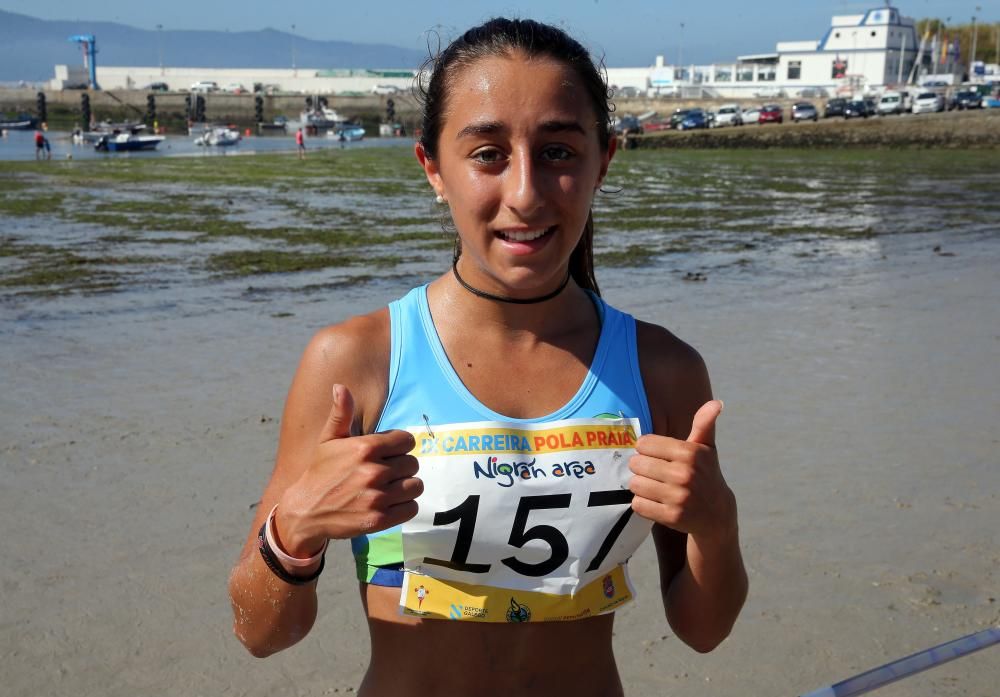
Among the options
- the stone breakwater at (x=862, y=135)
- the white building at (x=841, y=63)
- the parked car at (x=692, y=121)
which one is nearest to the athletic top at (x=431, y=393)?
the stone breakwater at (x=862, y=135)

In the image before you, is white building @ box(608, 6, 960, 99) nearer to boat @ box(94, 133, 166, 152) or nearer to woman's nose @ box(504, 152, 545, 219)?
boat @ box(94, 133, 166, 152)

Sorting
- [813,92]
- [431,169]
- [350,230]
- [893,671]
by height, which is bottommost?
[350,230]

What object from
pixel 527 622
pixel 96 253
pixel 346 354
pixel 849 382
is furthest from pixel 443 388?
pixel 96 253

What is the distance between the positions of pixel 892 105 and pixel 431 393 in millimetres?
65855

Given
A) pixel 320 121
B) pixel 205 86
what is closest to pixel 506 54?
pixel 320 121

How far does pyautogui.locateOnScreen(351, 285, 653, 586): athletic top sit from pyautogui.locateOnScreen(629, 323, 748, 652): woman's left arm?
0.20ft

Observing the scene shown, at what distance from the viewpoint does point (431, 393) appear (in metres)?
2.09

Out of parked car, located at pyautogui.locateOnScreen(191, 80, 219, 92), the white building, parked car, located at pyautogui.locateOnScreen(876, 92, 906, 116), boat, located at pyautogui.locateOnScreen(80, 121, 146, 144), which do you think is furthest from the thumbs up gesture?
parked car, located at pyautogui.locateOnScreen(191, 80, 219, 92)

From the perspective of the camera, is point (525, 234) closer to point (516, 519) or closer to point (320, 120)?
point (516, 519)

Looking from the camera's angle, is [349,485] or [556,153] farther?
[556,153]

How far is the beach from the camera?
4.49 meters

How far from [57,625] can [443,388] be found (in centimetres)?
349

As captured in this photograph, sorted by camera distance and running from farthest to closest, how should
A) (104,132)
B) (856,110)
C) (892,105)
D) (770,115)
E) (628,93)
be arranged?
(628,93), (104,132), (770,115), (892,105), (856,110)

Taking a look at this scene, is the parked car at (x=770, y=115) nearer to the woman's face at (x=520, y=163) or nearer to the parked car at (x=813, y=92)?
the parked car at (x=813, y=92)
